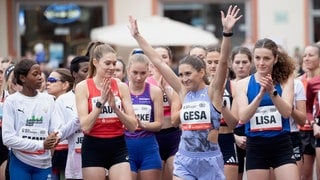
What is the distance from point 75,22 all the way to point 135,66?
14.9 metres

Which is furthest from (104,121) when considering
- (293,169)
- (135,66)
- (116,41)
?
(116,41)

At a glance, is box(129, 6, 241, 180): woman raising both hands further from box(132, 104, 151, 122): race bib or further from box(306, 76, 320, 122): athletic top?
box(306, 76, 320, 122): athletic top

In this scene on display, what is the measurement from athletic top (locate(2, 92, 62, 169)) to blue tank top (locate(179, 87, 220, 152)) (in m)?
1.56

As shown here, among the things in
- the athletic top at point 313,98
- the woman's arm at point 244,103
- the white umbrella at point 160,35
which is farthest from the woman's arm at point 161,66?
the white umbrella at point 160,35

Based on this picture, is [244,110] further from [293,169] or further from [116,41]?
[116,41]

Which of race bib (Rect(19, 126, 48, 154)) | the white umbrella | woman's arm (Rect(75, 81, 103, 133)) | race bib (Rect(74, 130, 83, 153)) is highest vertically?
the white umbrella

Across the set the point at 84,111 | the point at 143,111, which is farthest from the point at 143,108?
the point at 84,111

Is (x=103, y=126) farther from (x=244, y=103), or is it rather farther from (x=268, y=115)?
(x=268, y=115)

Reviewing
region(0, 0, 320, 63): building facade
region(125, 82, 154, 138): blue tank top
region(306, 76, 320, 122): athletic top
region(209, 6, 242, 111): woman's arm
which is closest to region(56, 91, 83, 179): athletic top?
region(125, 82, 154, 138): blue tank top

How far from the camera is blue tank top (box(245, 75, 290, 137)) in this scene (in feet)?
31.8

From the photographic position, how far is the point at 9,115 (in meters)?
9.91

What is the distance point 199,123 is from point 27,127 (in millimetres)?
1940

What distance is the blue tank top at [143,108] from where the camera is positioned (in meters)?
10.8

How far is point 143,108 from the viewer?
1080cm
